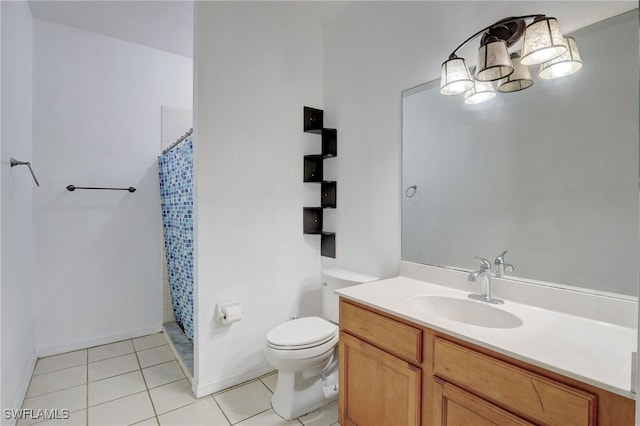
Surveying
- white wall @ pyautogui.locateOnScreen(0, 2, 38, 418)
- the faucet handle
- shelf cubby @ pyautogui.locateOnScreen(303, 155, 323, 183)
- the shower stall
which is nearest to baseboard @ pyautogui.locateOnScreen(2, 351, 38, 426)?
white wall @ pyautogui.locateOnScreen(0, 2, 38, 418)

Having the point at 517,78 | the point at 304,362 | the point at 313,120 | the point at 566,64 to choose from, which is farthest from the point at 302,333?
the point at 566,64

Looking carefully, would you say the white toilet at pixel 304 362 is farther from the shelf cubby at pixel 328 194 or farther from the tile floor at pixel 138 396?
the shelf cubby at pixel 328 194

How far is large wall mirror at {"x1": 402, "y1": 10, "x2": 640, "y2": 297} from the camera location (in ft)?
3.79

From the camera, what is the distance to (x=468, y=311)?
1.47m

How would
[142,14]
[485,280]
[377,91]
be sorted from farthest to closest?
[142,14], [377,91], [485,280]

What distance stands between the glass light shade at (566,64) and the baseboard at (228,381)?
2.40 m

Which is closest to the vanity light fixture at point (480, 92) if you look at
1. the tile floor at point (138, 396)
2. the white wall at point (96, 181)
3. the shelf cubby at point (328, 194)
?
the shelf cubby at point (328, 194)

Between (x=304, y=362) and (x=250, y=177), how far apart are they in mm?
1260

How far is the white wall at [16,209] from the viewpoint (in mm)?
1667

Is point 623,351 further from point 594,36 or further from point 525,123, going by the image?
point 594,36

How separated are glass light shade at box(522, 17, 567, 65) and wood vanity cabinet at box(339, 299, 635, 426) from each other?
1.16 meters

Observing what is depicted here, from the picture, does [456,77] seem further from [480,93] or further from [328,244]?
[328,244]

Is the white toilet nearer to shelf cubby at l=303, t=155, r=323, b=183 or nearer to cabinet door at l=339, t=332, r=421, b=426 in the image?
cabinet door at l=339, t=332, r=421, b=426

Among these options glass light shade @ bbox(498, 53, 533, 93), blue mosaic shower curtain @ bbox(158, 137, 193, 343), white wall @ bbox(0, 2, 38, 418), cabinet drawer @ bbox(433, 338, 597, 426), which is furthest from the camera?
blue mosaic shower curtain @ bbox(158, 137, 193, 343)
